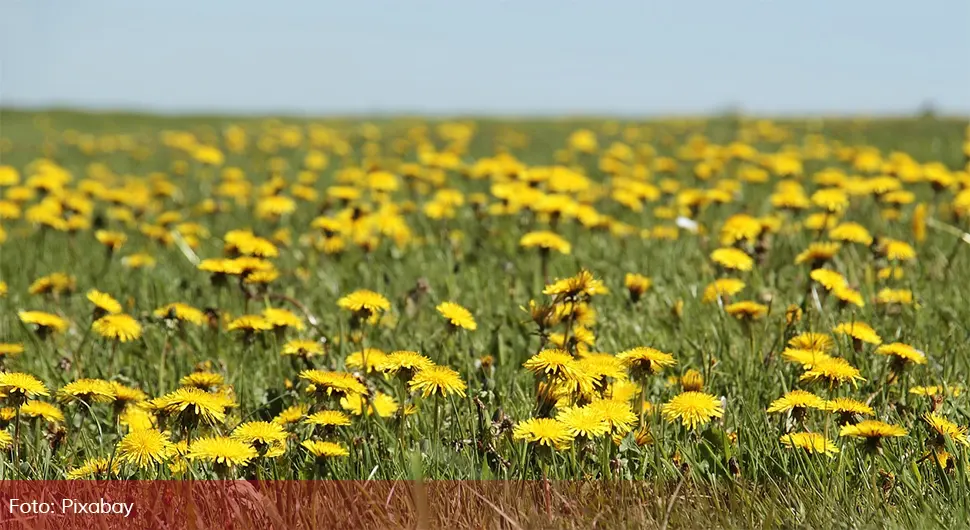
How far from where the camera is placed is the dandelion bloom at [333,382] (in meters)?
2.05

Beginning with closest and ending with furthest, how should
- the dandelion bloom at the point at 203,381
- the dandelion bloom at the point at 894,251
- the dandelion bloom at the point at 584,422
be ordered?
the dandelion bloom at the point at 584,422, the dandelion bloom at the point at 203,381, the dandelion bloom at the point at 894,251

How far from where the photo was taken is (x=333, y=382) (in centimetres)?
205

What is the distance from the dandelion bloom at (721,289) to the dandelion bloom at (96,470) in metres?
1.82

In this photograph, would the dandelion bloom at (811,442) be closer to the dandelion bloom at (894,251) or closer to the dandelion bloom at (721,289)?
the dandelion bloom at (721,289)

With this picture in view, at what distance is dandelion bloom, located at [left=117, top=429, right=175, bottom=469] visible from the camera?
1896 millimetres

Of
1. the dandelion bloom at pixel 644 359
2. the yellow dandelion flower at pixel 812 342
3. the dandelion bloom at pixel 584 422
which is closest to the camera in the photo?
the dandelion bloom at pixel 584 422

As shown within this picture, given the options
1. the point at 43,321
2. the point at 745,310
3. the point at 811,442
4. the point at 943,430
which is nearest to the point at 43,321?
the point at 43,321

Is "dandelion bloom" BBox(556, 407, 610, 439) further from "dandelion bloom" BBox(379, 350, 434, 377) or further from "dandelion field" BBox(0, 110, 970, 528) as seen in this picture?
"dandelion bloom" BBox(379, 350, 434, 377)

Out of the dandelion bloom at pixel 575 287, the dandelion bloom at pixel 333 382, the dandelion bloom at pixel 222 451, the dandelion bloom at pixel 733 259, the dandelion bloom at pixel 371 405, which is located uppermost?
the dandelion bloom at pixel 575 287

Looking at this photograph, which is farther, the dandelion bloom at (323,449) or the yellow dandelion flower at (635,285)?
the yellow dandelion flower at (635,285)

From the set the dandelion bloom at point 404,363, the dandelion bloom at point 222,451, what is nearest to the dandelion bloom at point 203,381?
the dandelion bloom at point 222,451

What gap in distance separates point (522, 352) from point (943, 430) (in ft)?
4.20

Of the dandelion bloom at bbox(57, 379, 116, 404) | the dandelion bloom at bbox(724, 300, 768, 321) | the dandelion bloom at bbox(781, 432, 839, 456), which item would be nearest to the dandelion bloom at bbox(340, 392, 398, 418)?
the dandelion bloom at bbox(57, 379, 116, 404)

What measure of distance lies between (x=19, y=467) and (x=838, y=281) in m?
2.19
